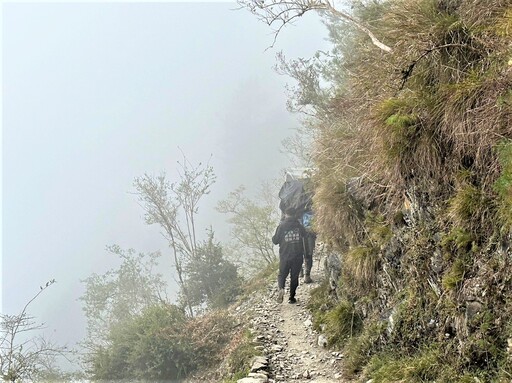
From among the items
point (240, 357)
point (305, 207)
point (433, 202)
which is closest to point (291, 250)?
point (305, 207)

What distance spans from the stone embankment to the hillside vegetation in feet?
1.66

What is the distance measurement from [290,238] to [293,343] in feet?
9.07

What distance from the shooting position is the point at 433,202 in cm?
437

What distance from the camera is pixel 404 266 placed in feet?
15.9

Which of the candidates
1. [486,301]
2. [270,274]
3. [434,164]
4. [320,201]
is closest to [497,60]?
[434,164]

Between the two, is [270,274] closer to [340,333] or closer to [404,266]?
[340,333]

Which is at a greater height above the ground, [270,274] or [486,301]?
[270,274]

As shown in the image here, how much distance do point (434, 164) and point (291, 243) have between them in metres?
5.39

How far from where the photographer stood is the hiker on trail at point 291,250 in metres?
9.18

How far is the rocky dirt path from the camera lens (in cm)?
596

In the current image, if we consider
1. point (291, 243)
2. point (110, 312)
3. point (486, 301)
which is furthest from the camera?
point (110, 312)

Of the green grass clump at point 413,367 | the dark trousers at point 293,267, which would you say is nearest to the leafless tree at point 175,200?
the dark trousers at point 293,267

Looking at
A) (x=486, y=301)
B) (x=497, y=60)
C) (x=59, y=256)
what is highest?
(x=59, y=256)

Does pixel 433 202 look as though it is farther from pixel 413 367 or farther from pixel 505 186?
pixel 413 367
